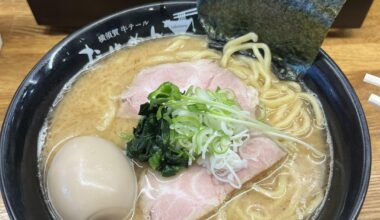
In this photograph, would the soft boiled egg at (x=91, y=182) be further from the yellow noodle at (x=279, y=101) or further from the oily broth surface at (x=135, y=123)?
the yellow noodle at (x=279, y=101)

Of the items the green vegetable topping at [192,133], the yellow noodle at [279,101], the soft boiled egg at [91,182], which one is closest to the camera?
the soft boiled egg at [91,182]

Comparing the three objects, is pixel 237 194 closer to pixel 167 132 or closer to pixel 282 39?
pixel 167 132

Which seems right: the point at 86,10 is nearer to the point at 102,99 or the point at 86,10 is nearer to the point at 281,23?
the point at 102,99

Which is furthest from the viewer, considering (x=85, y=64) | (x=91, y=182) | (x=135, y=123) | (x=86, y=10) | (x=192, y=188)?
(x=86, y=10)

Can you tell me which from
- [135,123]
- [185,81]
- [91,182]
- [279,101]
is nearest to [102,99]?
[135,123]

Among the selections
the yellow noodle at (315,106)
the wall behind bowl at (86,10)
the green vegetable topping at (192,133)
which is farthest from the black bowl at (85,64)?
the green vegetable topping at (192,133)

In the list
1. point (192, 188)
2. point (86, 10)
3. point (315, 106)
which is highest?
point (86, 10)

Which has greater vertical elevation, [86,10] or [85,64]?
[86,10]


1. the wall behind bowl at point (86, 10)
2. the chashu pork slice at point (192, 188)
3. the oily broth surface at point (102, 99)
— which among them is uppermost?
the wall behind bowl at point (86, 10)
